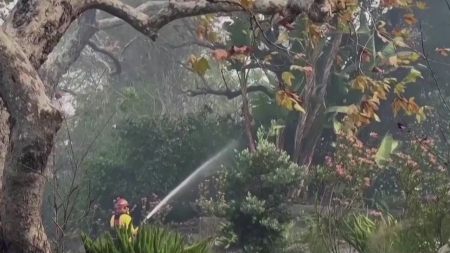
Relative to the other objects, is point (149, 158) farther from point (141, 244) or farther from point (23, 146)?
point (23, 146)

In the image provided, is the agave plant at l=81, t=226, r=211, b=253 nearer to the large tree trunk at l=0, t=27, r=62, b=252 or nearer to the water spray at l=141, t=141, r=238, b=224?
Answer: the large tree trunk at l=0, t=27, r=62, b=252

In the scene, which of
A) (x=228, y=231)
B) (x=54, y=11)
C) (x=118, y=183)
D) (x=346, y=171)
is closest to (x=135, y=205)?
→ (x=118, y=183)

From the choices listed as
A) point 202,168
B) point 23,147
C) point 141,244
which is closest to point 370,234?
point 141,244

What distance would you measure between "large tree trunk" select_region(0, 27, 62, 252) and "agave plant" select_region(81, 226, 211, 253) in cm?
107

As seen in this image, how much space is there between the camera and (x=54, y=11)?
413cm

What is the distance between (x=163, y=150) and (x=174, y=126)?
25.4 inches

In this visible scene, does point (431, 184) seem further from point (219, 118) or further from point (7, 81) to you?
point (219, 118)

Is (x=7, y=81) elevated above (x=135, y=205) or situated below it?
above

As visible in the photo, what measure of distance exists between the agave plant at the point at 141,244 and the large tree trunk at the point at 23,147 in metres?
1.07

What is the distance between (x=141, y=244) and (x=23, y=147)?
5.51ft

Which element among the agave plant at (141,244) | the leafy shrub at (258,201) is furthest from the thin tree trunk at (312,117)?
the agave plant at (141,244)

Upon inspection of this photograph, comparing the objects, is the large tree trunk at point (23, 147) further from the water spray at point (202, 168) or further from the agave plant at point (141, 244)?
the water spray at point (202, 168)

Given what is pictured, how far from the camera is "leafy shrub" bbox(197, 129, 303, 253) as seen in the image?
9.04 m

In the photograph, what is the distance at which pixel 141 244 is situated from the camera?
4801 millimetres
